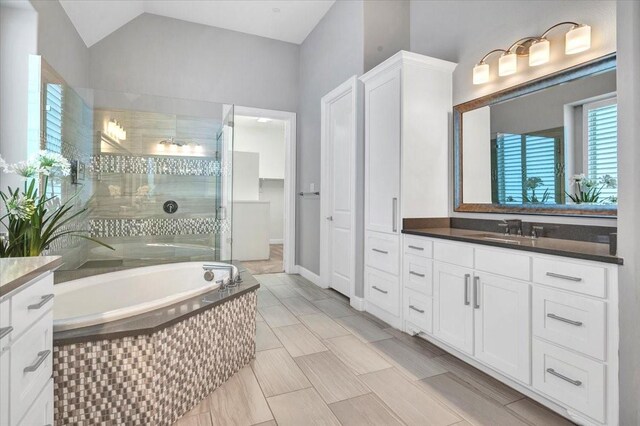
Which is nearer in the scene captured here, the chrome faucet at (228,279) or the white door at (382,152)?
the chrome faucet at (228,279)

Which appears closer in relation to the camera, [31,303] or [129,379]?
[31,303]

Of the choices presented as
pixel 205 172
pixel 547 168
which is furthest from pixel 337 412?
pixel 205 172

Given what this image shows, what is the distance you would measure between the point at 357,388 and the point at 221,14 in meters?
4.46

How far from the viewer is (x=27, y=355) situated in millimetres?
A: 1128

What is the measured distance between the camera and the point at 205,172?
3.32 meters

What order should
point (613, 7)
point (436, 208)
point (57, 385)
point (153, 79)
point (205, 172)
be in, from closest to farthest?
point (57, 385) → point (613, 7) → point (436, 208) → point (205, 172) → point (153, 79)

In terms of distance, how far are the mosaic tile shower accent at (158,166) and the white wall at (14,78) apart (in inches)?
21.8

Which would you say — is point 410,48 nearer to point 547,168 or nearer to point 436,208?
point 436,208

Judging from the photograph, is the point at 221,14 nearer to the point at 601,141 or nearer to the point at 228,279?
the point at 228,279

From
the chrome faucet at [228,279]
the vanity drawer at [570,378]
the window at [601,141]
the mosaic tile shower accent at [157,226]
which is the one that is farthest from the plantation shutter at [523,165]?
the mosaic tile shower accent at [157,226]

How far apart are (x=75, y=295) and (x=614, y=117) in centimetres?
337

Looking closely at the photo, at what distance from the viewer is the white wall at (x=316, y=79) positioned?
365 centimetres

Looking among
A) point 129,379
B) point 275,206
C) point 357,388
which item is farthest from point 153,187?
point 275,206

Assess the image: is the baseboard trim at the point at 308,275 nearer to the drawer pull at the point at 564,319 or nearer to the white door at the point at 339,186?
the white door at the point at 339,186
